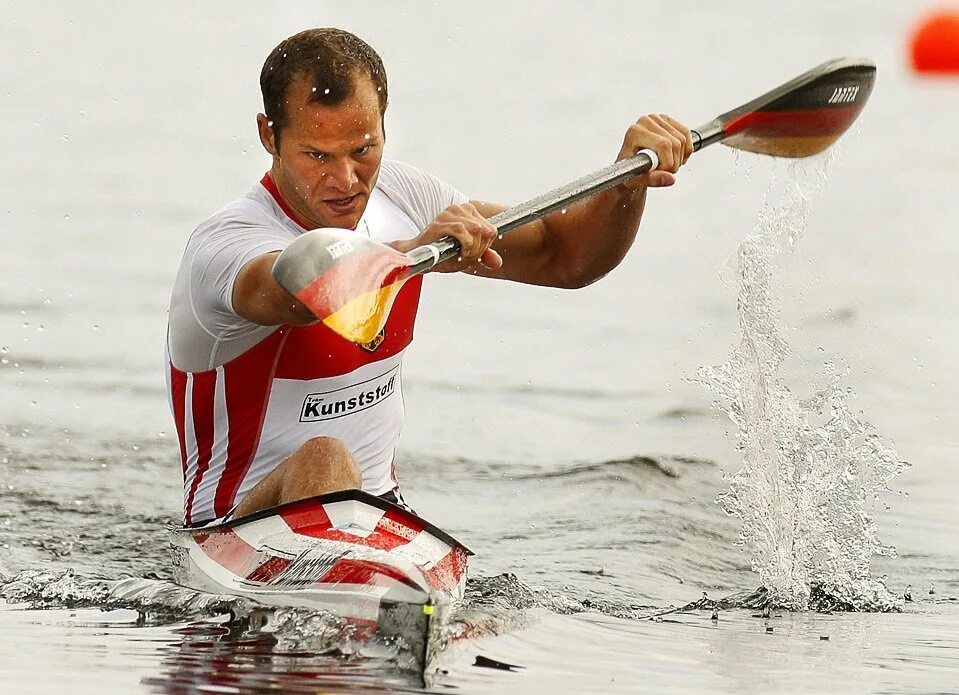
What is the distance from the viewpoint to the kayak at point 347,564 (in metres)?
2.62

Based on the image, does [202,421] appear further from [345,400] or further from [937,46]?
[937,46]

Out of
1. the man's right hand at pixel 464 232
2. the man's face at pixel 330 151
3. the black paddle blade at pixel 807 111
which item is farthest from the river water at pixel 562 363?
A: the man's face at pixel 330 151

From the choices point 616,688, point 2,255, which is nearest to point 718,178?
point 2,255

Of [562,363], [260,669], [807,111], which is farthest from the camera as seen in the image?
[562,363]

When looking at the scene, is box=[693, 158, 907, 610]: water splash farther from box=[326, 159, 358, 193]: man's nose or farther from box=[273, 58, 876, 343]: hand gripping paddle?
box=[326, 159, 358, 193]: man's nose

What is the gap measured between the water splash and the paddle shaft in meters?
0.84

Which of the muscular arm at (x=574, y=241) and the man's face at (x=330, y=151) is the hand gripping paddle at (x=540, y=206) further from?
the man's face at (x=330, y=151)

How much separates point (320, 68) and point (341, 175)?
222mm

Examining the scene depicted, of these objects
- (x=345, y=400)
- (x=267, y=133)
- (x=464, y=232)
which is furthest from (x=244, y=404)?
(x=464, y=232)

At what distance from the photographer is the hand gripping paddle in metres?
2.62

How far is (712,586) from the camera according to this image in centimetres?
403

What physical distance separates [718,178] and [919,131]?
2.19 m

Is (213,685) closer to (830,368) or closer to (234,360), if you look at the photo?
(234,360)

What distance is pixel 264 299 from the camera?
284 cm
